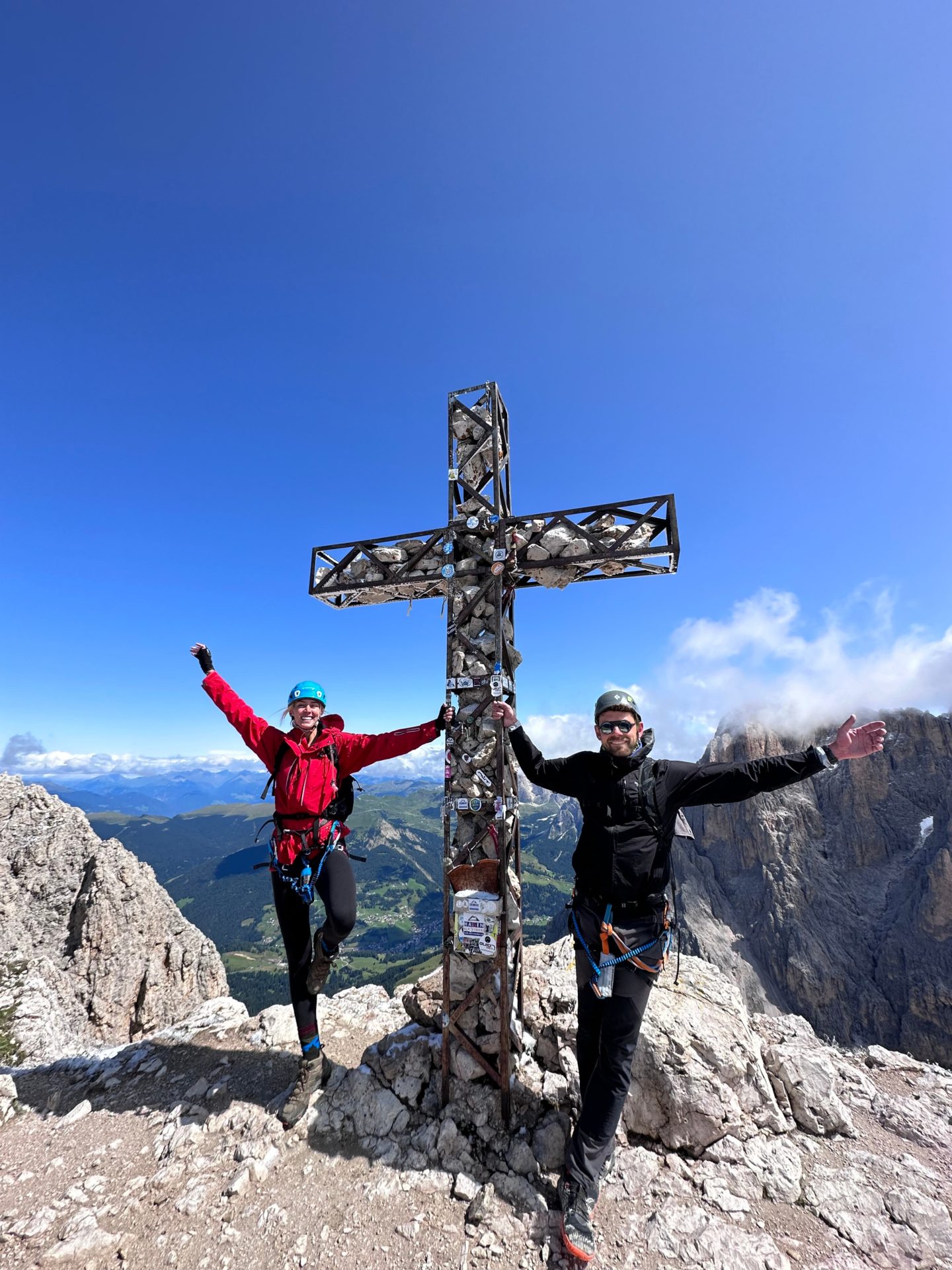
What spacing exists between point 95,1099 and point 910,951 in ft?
375

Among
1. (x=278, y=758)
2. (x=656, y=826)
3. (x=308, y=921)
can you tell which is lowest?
(x=308, y=921)

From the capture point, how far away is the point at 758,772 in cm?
546

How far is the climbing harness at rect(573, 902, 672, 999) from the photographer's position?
5141 mm

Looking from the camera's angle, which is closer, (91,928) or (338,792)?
(338,792)

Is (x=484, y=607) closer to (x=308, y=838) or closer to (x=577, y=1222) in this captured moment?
(x=308, y=838)

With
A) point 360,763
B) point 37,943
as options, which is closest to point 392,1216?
point 360,763

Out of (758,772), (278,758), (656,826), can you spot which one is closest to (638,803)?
(656,826)

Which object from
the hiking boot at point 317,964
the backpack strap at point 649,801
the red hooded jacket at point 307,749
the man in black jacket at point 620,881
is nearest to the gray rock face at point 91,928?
the hiking boot at point 317,964

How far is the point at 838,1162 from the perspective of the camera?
565cm

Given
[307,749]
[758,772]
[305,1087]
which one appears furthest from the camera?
[307,749]

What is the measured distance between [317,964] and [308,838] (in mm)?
1911

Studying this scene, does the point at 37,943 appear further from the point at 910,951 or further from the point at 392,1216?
the point at 910,951

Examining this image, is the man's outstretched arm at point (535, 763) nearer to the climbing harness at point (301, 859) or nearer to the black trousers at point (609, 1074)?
the black trousers at point (609, 1074)

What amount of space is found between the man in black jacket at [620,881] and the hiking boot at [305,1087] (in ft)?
11.4
